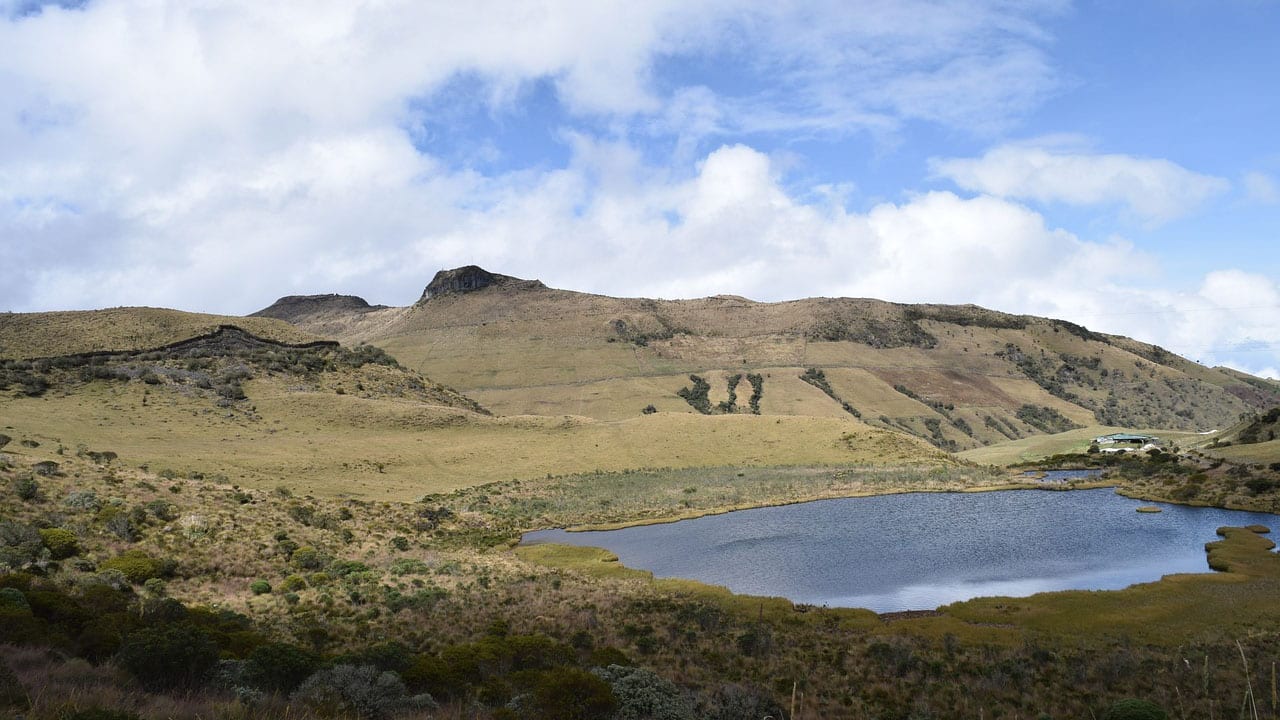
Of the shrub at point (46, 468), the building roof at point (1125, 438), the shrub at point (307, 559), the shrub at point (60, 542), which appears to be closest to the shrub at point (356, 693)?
the shrub at point (60, 542)

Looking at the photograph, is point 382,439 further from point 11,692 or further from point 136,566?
point 11,692

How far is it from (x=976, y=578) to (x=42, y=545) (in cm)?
4400

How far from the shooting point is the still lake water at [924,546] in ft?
132

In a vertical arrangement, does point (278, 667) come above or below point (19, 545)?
below

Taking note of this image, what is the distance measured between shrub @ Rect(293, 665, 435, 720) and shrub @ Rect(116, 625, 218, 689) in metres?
2.39

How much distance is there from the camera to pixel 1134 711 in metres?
17.9

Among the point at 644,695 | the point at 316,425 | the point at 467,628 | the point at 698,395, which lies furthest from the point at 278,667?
the point at 698,395

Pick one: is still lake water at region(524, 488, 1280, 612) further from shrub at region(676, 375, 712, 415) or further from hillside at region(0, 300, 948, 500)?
shrub at region(676, 375, 712, 415)

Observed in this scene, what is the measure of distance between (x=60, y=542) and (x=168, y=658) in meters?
18.1

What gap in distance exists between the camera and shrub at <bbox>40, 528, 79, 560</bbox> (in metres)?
29.9

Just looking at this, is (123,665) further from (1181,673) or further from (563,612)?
(1181,673)

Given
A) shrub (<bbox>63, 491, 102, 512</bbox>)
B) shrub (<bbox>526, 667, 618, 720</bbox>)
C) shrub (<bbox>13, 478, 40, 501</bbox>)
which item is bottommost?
shrub (<bbox>526, 667, 618, 720</bbox>)

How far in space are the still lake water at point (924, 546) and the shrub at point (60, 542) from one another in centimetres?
2914

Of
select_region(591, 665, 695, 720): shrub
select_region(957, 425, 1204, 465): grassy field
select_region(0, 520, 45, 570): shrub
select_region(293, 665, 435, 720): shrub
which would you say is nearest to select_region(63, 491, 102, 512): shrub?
select_region(0, 520, 45, 570): shrub
